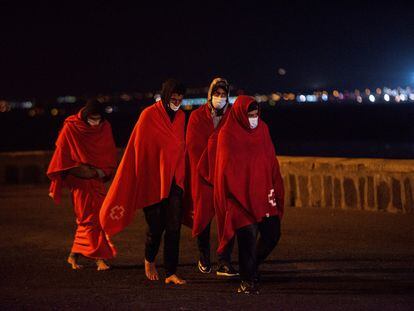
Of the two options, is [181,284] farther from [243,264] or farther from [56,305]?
[56,305]

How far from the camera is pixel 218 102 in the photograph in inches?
356

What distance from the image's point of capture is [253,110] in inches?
317

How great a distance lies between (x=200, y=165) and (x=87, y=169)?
133cm

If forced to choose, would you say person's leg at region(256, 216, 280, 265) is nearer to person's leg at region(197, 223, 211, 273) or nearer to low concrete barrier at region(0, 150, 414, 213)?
person's leg at region(197, 223, 211, 273)

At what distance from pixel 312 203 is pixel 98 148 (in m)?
5.11

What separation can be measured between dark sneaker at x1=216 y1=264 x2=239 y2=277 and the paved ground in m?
0.09

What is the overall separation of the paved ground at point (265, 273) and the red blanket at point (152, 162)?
29.6 inches

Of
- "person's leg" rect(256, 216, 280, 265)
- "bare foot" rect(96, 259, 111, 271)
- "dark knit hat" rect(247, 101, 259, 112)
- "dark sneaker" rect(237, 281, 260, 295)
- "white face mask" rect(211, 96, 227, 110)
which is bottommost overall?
"dark sneaker" rect(237, 281, 260, 295)

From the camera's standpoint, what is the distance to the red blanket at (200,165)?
28.9 ft

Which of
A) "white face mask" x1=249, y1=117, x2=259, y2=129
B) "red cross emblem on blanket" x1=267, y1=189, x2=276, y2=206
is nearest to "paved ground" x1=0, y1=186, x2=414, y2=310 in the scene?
"red cross emblem on blanket" x1=267, y1=189, x2=276, y2=206

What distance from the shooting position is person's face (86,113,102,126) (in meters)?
9.62

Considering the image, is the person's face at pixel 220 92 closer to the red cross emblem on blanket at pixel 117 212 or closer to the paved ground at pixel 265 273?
the red cross emblem on blanket at pixel 117 212

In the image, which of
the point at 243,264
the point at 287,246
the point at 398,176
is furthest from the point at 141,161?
the point at 398,176

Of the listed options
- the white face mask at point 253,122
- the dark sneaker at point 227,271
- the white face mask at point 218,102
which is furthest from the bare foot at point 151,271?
the white face mask at point 253,122
